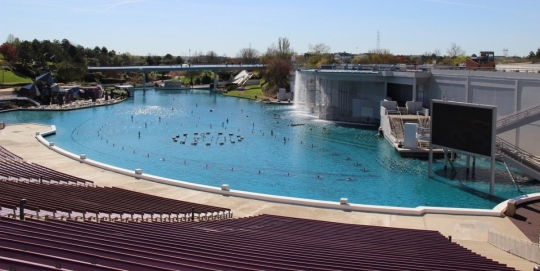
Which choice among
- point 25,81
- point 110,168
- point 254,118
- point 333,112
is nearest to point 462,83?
point 333,112

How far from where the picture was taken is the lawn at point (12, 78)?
390 feet

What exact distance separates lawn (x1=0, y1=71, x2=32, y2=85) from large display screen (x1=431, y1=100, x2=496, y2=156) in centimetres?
10685

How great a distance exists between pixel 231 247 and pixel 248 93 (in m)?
118

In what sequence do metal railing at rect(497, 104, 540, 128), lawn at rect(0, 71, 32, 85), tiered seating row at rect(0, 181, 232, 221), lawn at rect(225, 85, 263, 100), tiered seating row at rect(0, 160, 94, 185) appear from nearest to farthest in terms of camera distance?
tiered seating row at rect(0, 181, 232, 221), tiered seating row at rect(0, 160, 94, 185), metal railing at rect(497, 104, 540, 128), lawn at rect(0, 71, 32, 85), lawn at rect(225, 85, 263, 100)

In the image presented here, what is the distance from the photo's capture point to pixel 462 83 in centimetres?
5809

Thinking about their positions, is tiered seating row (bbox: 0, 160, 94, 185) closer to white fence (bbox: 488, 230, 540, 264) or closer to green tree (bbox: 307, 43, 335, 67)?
white fence (bbox: 488, 230, 540, 264)

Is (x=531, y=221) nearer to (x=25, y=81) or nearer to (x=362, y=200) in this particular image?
(x=362, y=200)

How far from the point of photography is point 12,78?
122m

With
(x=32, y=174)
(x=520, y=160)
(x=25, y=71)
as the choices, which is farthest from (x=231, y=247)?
(x=25, y=71)

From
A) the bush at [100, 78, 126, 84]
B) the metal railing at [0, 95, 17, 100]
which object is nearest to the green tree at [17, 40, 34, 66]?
the bush at [100, 78, 126, 84]

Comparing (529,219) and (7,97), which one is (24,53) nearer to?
(7,97)

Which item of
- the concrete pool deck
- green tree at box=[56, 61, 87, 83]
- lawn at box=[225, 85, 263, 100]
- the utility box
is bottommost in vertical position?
the concrete pool deck

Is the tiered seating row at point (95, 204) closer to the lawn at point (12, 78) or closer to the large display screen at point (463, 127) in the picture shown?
the large display screen at point (463, 127)

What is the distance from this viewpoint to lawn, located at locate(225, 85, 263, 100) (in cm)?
12469
